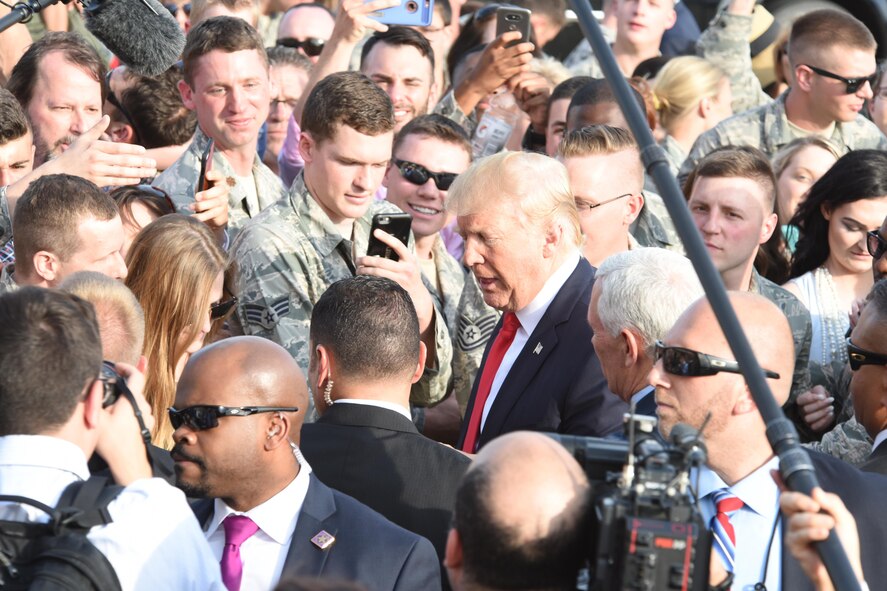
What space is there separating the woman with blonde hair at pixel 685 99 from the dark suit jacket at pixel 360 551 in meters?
5.16

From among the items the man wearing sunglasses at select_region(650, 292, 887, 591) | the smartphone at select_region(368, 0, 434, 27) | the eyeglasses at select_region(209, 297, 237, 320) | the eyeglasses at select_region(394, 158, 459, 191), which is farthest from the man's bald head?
the smartphone at select_region(368, 0, 434, 27)

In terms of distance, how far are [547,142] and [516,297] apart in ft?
10.3

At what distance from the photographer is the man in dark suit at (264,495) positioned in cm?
354

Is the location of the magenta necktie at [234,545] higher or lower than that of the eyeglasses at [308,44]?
lower

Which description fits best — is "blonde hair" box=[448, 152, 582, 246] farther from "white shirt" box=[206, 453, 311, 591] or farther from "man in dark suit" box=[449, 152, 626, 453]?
"white shirt" box=[206, 453, 311, 591]

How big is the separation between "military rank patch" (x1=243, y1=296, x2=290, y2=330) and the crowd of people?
0.01 m

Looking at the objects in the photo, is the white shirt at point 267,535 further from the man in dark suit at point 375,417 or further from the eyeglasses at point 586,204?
the eyeglasses at point 586,204

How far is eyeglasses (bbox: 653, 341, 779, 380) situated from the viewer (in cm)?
366

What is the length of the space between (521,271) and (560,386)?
1.88 feet

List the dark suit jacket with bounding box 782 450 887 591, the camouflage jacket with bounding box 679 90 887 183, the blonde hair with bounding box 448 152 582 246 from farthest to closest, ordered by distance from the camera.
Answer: the camouflage jacket with bounding box 679 90 887 183 < the blonde hair with bounding box 448 152 582 246 < the dark suit jacket with bounding box 782 450 887 591

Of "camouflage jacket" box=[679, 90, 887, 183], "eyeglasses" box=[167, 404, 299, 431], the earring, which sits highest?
"camouflage jacket" box=[679, 90, 887, 183]

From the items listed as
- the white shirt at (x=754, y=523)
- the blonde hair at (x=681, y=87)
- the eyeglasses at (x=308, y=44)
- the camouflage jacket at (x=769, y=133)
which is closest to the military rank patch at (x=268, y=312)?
the white shirt at (x=754, y=523)

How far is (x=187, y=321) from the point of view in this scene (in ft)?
15.8

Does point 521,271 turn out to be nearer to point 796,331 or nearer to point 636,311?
point 636,311
